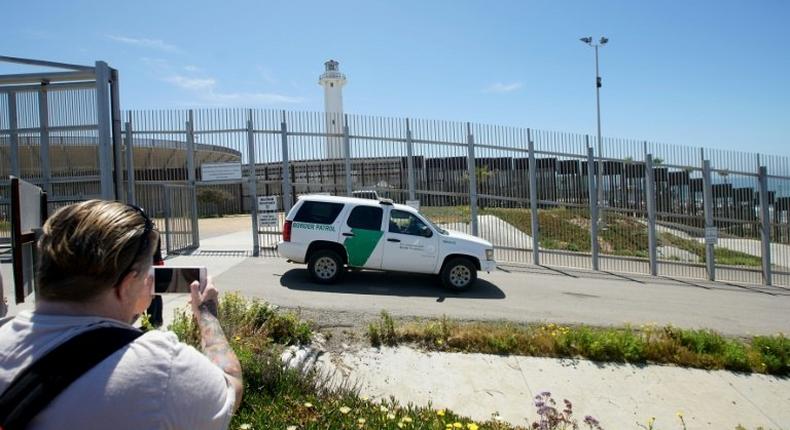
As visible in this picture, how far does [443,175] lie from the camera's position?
610 inches

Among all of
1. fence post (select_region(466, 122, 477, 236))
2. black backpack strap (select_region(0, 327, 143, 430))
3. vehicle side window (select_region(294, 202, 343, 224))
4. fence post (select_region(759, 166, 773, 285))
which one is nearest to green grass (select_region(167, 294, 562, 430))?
black backpack strap (select_region(0, 327, 143, 430))

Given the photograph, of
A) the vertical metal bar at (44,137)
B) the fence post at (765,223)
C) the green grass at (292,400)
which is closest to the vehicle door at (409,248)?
the green grass at (292,400)

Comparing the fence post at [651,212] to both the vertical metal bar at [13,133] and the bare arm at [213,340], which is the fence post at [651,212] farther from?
the bare arm at [213,340]

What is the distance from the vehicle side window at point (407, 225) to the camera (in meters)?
11.0

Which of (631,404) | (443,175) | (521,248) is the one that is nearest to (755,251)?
(521,248)

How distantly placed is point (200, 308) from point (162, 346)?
2.21 feet

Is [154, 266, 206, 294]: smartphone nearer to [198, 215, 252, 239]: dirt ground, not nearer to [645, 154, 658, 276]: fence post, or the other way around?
[645, 154, 658, 276]: fence post

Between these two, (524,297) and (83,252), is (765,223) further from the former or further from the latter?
(83,252)

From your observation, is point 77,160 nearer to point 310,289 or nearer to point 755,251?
point 310,289

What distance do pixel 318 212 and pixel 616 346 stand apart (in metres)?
6.27

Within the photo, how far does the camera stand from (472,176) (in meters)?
15.4

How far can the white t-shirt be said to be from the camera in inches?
53.8

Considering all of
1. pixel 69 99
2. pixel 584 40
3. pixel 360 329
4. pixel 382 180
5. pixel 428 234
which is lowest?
pixel 360 329

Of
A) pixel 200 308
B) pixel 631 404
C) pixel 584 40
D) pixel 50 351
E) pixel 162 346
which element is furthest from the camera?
pixel 584 40
